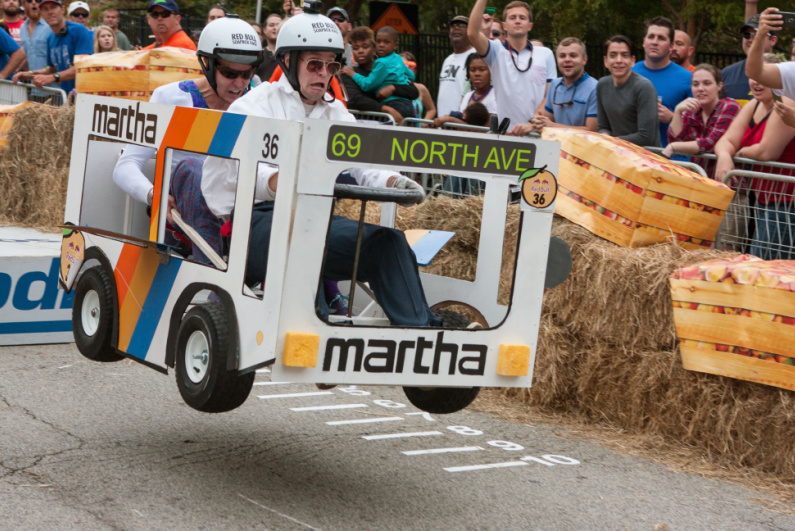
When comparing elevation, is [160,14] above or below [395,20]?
below

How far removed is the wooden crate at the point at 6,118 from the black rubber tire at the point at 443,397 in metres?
8.11

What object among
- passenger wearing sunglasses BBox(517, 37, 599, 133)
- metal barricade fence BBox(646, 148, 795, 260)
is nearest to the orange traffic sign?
passenger wearing sunglasses BBox(517, 37, 599, 133)

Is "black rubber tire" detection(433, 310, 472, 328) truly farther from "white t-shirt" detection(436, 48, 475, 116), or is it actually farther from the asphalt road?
"white t-shirt" detection(436, 48, 475, 116)

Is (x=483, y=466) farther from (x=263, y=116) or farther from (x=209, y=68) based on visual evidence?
(x=209, y=68)

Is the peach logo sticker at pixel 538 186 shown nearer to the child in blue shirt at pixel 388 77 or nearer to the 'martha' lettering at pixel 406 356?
the 'martha' lettering at pixel 406 356

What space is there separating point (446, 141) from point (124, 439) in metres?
2.65

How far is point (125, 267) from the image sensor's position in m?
4.99

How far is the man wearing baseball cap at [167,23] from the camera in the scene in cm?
992

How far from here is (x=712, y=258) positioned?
6293 millimetres

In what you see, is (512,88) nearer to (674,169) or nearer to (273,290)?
(674,169)

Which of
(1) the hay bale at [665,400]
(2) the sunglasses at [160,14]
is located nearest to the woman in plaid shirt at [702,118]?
(1) the hay bale at [665,400]

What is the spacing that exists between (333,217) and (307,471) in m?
1.52

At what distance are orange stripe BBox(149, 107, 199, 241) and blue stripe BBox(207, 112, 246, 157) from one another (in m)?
0.21

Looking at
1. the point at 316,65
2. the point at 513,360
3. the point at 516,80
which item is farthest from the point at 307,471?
the point at 516,80
